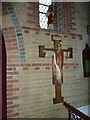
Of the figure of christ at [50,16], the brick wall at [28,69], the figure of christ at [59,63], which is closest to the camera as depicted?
the brick wall at [28,69]

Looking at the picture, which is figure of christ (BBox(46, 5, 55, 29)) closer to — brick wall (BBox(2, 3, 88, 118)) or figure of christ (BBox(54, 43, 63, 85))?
brick wall (BBox(2, 3, 88, 118))

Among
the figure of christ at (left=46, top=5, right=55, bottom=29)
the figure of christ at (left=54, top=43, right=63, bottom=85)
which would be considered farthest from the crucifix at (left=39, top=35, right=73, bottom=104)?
the figure of christ at (left=46, top=5, right=55, bottom=29)

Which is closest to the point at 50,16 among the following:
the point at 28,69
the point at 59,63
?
the point at 59,63

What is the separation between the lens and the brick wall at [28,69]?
3.21m

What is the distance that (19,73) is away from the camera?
3.25 m

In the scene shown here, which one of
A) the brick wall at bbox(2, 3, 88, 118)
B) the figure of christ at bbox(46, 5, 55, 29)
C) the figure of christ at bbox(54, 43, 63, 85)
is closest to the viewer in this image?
the brick wall at bbox(2, 3, 88, 118)

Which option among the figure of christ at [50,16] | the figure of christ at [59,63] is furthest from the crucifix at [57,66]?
the figure of christ at [50,16]

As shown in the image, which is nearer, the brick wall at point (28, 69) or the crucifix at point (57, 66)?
the brick wall at point (28, 69)

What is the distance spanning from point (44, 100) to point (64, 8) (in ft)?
5.92

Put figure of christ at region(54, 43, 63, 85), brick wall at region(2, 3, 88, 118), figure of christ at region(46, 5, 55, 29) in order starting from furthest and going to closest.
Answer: figure of christ at region(54, 43, 63, 85), figure of christ at region(46, 5, 55, 29), brick wall at region(2, 3, 88, 118)

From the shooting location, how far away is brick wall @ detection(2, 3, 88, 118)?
10.5 ft

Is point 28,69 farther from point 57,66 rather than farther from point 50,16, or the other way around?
point 50,16

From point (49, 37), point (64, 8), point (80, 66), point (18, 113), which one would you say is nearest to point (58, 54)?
point (49, 37)

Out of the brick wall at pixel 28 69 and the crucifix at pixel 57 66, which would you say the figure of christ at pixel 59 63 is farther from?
the brick wall at pixel 28 69
